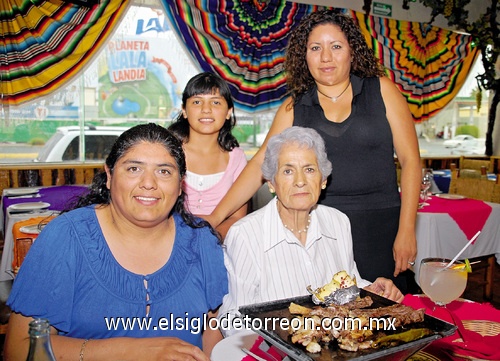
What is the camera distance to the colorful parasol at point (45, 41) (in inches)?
183

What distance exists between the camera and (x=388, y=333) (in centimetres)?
96

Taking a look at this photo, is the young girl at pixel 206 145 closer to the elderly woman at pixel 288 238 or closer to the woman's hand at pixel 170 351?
the elderly woman at pixel 288 238

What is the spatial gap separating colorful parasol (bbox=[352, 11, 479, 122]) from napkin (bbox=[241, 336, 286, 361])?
21.3 ft

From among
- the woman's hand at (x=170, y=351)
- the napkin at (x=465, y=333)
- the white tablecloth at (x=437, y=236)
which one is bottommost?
the white tablecloth at (x=437, y=236)

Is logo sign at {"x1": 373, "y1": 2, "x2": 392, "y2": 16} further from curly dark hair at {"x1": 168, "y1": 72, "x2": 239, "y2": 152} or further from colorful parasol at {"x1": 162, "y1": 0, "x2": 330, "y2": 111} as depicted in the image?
curly dark hair at {"x1": 168, "y1": 72, "x2": 239, "y2": 152}

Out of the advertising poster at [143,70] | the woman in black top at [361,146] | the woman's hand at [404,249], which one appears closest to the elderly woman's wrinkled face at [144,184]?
the woman in black top at [361,146]

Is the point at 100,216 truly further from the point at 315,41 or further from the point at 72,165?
the point at 72,165

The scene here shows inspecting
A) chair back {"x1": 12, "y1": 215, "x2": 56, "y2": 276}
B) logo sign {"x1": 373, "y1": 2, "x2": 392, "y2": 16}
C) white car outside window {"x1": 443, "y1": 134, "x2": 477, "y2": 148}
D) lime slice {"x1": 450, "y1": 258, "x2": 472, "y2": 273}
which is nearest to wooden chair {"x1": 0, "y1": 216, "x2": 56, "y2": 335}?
chair back {"x1": 12, "y1": 215, "x2": 56, "y2": 276}

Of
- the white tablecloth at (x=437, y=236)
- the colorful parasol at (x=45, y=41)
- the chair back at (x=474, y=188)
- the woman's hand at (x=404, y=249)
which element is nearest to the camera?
the woman's hand at (x=404, y=249)


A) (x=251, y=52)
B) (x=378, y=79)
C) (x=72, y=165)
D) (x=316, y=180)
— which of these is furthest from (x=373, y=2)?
(x=316, y=180)

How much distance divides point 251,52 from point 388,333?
17.5ft

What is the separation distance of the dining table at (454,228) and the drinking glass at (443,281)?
2201mm

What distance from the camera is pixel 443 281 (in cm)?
128

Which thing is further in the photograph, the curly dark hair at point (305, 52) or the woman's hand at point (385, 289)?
the curly dark hair at point (305, 52)
